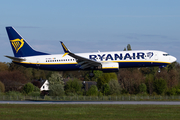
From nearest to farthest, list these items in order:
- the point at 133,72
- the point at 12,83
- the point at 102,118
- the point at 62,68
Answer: the point at 102,118 → the point at 62,68 → the point at 12,83 → the point at 133,72

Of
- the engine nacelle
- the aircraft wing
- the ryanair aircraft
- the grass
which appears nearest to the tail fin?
the ryanair aircraft

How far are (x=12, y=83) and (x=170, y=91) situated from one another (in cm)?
5352

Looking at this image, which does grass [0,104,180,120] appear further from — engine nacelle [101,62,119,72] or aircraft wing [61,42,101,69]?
aircraft wing [61,42,101,69]

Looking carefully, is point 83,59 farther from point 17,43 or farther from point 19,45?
point 17,43

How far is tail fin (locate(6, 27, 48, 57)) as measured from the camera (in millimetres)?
55125

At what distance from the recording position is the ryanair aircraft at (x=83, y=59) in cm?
4869

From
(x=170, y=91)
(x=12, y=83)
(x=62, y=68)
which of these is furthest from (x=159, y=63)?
(x=12, y=83)

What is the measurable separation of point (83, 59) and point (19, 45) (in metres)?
14.7

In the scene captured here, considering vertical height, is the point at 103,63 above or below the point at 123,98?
above

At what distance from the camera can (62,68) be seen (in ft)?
172

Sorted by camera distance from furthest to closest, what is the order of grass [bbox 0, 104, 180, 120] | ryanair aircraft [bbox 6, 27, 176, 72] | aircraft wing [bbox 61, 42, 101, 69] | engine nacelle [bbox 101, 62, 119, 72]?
ryanair aircraft [bbox 6, 27, 176, 72]
engine nacelle [bbox 101, 62, 119, 72]
aircraft wing [bbox 61, 42, 101, 69]
grass [bbox 0, 104, 180, 120]

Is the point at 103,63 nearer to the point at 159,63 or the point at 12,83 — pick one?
the point at 159,63

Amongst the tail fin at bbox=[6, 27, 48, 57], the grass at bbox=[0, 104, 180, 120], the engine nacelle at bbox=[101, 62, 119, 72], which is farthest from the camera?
the tail fin at bbox=[6, 27, 48, 57]

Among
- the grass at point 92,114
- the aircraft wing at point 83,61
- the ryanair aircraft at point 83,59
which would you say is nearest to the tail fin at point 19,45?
the ryanair aircraft at point 83,59
